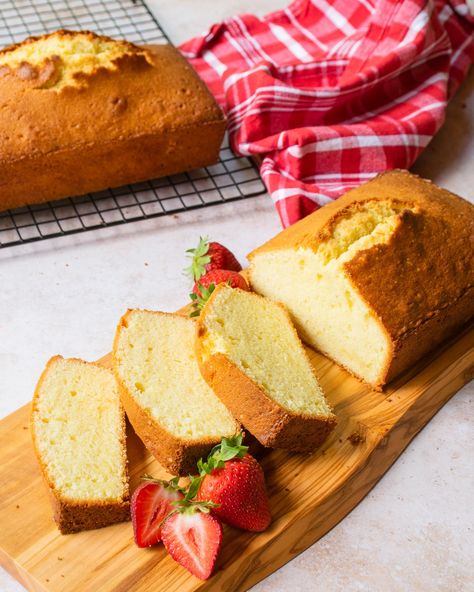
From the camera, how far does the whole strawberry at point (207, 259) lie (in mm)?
2822

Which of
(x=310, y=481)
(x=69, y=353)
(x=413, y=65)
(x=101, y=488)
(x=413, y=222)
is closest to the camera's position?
(x=101, y=488)

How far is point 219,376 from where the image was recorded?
7.52 ft

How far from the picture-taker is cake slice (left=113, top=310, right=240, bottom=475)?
221cm

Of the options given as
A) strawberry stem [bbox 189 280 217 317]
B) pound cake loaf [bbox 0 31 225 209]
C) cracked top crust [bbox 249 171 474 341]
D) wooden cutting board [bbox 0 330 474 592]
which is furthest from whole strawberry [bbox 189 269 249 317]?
pound cake loaf [bbox 0 31 225 209]

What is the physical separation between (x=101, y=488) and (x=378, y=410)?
2.75 feet

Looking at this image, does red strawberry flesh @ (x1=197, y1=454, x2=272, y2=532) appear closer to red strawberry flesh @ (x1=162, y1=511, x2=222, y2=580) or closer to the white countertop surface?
red strawberry flesh @ (x1=162, y1=511, x2=222, y2=580)

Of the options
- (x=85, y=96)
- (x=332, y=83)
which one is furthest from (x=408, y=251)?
(x=332, y=83)

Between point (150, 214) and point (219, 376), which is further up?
point (219, 376)

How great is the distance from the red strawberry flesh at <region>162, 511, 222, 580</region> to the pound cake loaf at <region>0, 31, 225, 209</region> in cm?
167

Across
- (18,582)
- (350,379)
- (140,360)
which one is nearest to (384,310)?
(350,379)

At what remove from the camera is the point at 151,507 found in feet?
6.72

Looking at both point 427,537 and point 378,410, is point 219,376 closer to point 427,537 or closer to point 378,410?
point 378,410

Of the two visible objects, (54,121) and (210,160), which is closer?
(54,121)

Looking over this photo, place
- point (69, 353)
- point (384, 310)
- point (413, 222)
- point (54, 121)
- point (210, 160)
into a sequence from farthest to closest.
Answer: point (210, 160) < point (54, 121) < point (69, 353) < point (413, 222) < point (384, 310)
